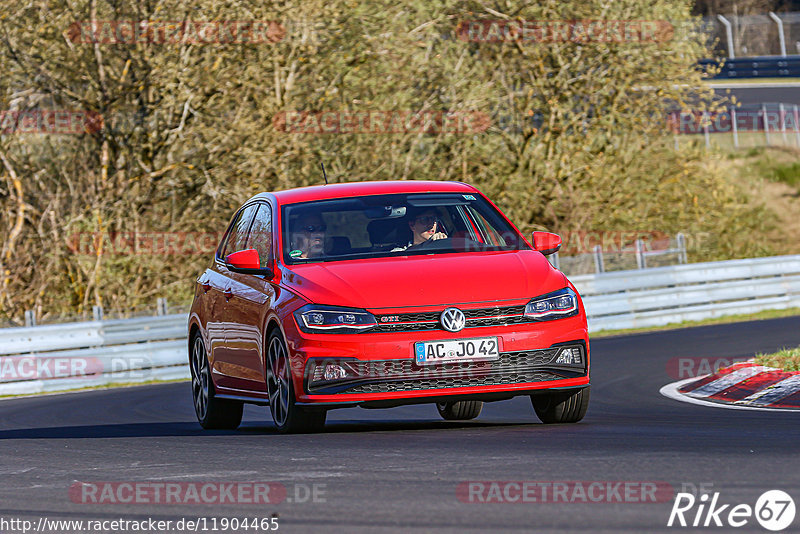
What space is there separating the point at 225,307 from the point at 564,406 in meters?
2.71

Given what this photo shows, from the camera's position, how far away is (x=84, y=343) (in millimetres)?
20062

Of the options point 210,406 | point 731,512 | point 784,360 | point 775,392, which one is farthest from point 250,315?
point 731,512

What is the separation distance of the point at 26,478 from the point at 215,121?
718 inches

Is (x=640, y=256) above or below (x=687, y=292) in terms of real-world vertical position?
above

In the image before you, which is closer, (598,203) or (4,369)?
(4,369)

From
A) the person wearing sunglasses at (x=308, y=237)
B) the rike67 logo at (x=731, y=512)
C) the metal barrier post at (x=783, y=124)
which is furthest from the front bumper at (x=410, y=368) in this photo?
the metal barrier post at (x=783, y=124)

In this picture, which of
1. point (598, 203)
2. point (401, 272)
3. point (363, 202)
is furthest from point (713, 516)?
point (598, 203)

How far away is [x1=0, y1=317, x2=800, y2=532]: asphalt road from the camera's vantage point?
18.7 feet

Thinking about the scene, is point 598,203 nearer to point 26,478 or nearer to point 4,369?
point 4,369

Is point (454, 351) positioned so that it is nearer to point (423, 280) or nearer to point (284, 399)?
point (423, 280)

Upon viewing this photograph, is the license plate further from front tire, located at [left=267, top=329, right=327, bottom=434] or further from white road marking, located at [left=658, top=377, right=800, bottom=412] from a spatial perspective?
white road marking, located at [left=658, top=377, right=800, bottom=412]

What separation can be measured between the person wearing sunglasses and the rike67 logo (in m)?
4.20

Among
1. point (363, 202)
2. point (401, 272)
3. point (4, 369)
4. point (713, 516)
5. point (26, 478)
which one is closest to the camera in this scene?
point (713, 516)

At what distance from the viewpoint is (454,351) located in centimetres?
844
